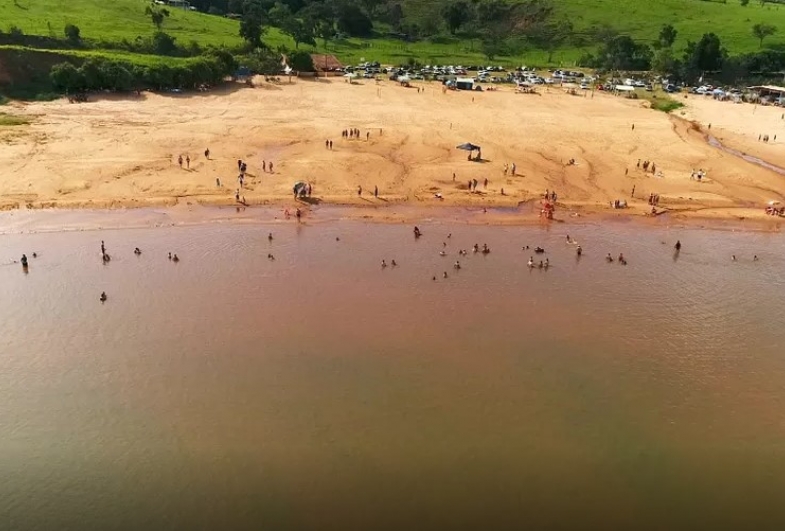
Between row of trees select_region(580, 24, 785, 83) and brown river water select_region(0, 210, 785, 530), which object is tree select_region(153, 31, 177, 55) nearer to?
brown river water select_region(0, 210, 785, 530)

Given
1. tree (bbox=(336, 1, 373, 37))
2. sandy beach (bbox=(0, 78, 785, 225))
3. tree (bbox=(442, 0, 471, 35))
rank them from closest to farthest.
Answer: sandy beach (bbox=(0, 78, 785, 225)), tree (bbox=(336, 1, 373, 37)), tree (bbox=(442, 0, 471, 35))

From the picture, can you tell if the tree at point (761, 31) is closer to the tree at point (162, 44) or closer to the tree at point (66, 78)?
the tree at point (162, 44)

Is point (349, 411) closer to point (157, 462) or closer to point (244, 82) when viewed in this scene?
point (157, 462)

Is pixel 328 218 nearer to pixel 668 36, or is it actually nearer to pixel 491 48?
pixel 491 48

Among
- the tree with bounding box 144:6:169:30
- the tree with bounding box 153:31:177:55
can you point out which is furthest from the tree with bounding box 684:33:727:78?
the tree with bounding box 144:6:169:30

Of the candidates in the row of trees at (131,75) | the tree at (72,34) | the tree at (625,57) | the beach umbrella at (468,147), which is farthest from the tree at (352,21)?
the beach umbrella at (468,147)

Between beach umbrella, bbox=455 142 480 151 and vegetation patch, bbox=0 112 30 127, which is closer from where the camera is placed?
beach umbrella, bbox=455 142 480 151
